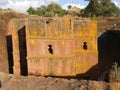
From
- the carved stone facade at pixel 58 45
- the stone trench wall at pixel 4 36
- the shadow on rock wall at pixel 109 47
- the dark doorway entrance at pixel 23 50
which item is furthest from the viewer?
the shadow on rock wall at pixel 109 47

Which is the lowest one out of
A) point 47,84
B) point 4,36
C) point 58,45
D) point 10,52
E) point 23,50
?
point 10,52

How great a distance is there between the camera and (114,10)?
36.9 metres

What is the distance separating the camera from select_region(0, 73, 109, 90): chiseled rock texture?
17.5ft

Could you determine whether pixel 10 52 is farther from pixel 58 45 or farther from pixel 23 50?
pixel 58 45

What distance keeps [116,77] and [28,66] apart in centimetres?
781

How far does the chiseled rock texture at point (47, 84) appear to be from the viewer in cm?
532

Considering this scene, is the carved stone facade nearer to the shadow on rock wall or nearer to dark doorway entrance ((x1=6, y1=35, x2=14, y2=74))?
dark doorway entrance ((x1=6, y1=35, x2=14, y2=74))

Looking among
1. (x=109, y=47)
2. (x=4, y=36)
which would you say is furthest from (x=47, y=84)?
(x=109, y=47)

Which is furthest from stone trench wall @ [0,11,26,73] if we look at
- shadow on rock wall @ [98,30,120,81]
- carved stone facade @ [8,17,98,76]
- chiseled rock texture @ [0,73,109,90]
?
chiseled rock texture @ [0,73,109,90]

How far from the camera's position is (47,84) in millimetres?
5543

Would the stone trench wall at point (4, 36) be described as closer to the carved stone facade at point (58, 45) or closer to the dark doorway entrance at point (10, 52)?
the dark doorway entrance at point (10, 52)

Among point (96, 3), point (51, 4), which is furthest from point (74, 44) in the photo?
point (51, 4)

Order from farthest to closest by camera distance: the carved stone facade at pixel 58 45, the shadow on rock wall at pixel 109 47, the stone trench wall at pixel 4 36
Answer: the shadow on rock wall at pixel 109 47, the stone trench wall at pixel 4 36, the carved stone facade at pixel 58 45

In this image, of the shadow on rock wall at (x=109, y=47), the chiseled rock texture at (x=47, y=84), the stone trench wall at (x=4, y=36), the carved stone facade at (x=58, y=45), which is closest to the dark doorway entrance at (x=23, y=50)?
the carved stone facade at (x=58, y=45)
